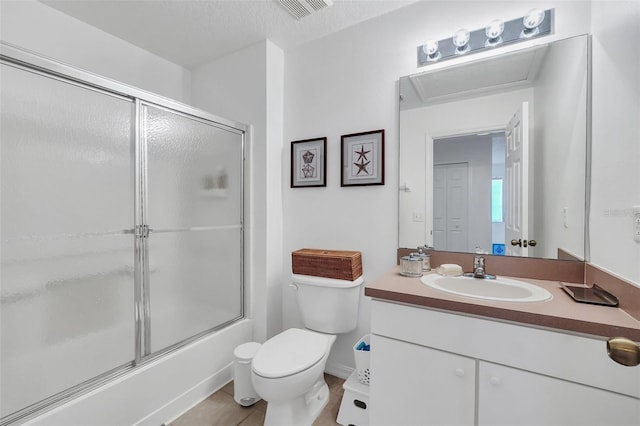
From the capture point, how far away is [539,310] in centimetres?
98

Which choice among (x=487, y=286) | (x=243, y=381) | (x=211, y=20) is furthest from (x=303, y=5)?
(x=243, y=381)

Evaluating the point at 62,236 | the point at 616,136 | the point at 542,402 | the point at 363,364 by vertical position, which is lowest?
the point at 363,364

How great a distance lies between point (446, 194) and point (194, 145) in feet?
5.27

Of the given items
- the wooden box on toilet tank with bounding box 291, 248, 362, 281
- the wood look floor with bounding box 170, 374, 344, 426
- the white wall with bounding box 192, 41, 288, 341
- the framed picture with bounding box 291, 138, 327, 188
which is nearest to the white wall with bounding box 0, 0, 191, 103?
the white wall with bounding box 192, 41, 288, 341

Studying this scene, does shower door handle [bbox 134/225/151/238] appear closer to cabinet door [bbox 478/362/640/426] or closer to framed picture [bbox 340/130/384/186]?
framed picture [bbox 340/130/384/186]

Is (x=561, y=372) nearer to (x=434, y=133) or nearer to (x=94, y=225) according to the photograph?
(x=434, y=133)

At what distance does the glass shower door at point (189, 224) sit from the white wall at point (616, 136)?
2.03 meters

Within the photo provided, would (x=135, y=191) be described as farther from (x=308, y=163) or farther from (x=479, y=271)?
(x=479, y=271)

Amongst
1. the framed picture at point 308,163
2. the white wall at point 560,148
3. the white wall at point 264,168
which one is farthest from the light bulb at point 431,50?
the white wall at point 264,168

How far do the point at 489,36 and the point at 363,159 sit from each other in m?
0.93

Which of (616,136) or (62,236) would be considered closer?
(616,136)

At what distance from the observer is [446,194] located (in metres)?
1.65

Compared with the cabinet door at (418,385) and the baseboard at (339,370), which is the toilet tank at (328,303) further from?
the cabinet door at (418,385)

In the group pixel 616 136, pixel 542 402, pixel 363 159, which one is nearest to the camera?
pixel 542 402
